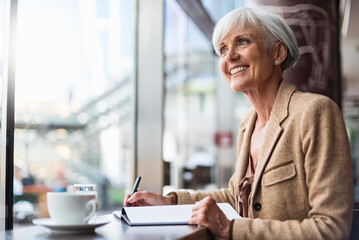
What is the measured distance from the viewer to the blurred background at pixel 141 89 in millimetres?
2990

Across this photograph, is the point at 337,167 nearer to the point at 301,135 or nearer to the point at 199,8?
the point at 301,135

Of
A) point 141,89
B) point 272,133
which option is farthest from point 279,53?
point 141,89

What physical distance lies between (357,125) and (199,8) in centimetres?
660

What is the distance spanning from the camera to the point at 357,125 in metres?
9.45

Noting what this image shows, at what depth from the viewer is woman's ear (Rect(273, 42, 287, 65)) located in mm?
1726

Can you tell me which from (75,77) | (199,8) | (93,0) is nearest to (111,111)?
(75,77)

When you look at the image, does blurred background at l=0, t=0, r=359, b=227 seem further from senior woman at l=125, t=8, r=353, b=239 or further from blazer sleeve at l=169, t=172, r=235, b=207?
senior woman at l=125, t=8, r=353, b=239

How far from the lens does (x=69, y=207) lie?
3.64 ft

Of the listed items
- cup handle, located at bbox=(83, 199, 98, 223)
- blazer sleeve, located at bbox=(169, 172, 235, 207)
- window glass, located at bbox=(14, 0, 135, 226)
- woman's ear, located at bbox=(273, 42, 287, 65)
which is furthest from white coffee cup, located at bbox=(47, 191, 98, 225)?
window glass, located at bbox=(14, 0, 135, 226)

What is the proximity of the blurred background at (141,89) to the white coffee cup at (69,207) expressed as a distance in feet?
1.54

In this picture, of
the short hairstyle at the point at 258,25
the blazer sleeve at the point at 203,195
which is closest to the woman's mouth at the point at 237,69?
the short hairstyle at the point at 258,25

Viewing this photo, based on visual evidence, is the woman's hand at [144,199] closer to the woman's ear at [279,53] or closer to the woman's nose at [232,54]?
the woman's nose at [232,54]

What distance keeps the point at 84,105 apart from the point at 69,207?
8429 mm

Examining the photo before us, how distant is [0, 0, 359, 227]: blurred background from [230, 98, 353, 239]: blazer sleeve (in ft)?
2.88
